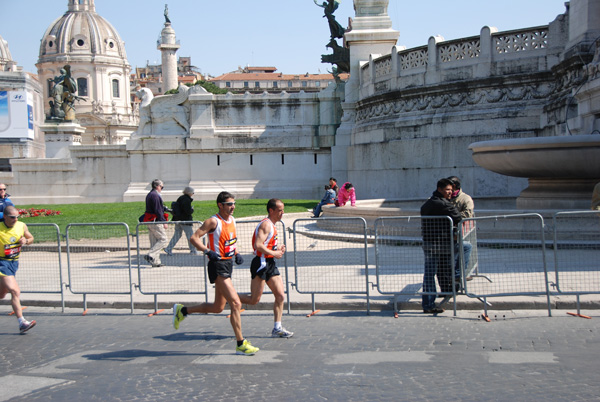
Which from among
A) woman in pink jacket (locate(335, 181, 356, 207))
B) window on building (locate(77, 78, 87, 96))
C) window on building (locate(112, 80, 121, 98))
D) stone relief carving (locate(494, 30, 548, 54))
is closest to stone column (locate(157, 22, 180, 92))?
window on building (locate(112, 80, 121, 98))

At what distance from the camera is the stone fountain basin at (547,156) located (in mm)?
11805

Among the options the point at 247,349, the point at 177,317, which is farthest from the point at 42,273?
the point at 247,349

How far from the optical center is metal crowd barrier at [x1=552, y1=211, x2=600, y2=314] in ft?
27.7

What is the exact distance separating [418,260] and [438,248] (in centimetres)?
89

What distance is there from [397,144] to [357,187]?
3.18 meters

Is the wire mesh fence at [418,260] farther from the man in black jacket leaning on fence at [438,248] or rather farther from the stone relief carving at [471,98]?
the stone relief carving at [471,98]

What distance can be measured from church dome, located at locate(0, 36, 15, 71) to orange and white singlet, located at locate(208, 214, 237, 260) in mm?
117924

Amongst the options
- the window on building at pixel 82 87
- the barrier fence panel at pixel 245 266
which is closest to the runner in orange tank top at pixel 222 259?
the barrier fence panel at pixel 245 266

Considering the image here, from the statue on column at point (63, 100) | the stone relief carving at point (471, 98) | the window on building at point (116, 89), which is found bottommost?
the stone relief carving at point (471, 98)

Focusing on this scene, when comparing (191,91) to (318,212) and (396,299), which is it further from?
(396,299)

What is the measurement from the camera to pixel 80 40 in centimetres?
13125

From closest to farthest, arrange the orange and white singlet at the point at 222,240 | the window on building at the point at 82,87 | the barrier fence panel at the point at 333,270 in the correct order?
1. the orange and white singlet at the point at 222,240
2. the barrier fence panel at the point at 333,270
3. the window on building at the point at 82,87

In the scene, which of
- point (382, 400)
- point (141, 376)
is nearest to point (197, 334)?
point (141, 376)

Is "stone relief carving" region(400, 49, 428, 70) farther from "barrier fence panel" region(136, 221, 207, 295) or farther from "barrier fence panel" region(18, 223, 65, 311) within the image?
"barrier fence panel" region(18, 223, 65, 311)
